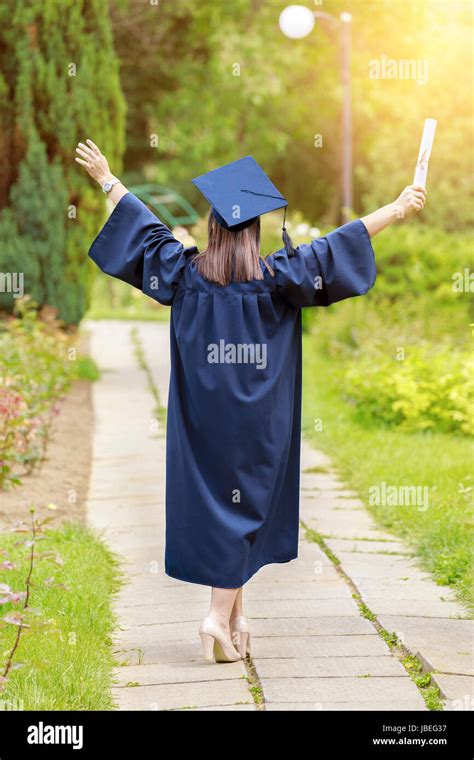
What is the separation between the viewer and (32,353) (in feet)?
29.0

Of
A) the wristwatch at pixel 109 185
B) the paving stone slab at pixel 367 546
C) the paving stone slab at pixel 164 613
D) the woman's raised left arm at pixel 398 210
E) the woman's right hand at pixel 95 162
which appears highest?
the woman's right hand at pixel 95 162

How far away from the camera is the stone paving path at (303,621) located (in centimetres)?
359

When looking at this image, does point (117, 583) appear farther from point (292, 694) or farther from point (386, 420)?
point (386, 420)

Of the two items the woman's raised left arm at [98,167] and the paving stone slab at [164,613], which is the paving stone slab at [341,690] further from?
the woman's raised left arm at [98,167]

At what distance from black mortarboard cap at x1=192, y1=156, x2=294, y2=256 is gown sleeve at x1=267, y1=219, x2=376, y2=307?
7 centimetres

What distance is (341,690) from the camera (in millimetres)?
3604

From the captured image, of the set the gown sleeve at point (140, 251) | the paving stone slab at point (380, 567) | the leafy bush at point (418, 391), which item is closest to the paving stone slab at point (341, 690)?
the paving stone slab at point (380, 567)

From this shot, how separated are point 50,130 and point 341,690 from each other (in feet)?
25.8

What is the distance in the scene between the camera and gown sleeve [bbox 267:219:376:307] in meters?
3.80

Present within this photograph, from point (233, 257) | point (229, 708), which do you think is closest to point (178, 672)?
point (229, 708)

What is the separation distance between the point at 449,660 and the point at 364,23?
2075cm

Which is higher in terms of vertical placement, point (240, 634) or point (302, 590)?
point (240, 634)

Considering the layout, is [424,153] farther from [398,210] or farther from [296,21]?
[296,21]

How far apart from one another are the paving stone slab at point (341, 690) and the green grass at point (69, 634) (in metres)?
0.55
